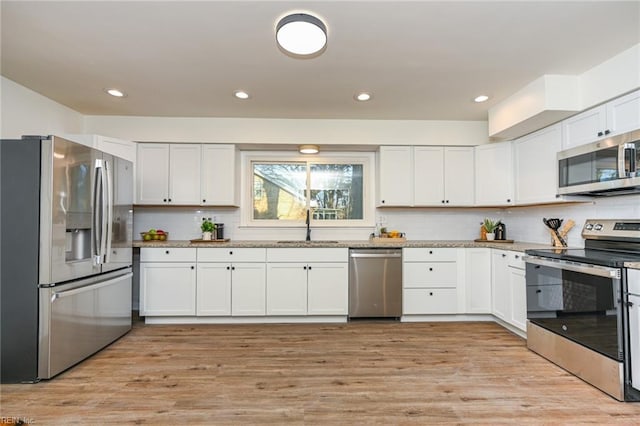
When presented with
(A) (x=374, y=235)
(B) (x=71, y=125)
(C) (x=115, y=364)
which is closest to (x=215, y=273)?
(C) (x=115, y=364)

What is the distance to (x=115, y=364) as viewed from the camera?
8.48 feet

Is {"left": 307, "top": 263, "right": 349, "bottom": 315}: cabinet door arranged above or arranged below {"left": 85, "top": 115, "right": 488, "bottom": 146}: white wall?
below

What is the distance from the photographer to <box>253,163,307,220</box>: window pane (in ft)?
14.4

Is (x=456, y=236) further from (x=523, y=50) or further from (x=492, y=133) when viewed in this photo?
(x=523, y=50)

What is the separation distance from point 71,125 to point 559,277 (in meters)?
5.10

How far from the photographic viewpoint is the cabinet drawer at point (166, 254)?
11.7ft

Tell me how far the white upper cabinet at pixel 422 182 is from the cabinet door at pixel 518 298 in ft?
3.71

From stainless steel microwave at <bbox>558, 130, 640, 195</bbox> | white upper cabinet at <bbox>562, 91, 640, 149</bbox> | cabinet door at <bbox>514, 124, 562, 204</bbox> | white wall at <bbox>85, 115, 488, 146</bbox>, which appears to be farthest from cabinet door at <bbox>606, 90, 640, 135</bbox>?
white wall at <bbox>85, 115, 488, 146</bbox>

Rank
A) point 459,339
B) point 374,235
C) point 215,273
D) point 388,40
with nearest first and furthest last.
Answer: point 388,40, point 459,339, point 215,273, point 374,235

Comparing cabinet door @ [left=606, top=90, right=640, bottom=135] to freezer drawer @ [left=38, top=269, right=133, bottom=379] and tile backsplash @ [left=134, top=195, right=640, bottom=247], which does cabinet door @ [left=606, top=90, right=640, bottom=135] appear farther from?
freezer drawer @ [left=38, top=269, right=133, bottom=379]

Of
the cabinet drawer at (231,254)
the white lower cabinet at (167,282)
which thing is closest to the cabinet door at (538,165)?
the cabinet drawer at (231,254)

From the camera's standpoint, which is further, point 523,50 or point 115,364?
point 115,364

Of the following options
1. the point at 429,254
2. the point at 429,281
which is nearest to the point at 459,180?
the point at 429,254

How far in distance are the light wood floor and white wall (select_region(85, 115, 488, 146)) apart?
7.52 feet
